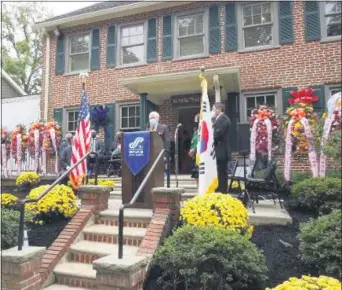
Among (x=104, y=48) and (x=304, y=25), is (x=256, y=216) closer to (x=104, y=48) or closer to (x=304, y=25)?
(x=304, y=25)

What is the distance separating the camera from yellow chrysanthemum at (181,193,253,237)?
3.97 m

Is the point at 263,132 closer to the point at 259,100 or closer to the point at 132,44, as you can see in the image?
the point at 259,100

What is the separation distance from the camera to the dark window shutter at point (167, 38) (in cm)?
1048

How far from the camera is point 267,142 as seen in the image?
22.4ft

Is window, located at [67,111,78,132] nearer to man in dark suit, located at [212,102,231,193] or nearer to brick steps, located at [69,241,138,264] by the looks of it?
man in dark suit, located at [212,102,231,193]

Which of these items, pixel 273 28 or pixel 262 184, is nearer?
pixel 262 184

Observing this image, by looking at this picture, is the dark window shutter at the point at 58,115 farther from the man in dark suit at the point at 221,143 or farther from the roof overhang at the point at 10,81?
the roof overhang at the point at 10,81

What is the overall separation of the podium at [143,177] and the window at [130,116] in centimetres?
543

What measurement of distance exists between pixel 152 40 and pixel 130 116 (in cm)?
247

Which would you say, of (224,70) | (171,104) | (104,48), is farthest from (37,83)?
(224,70)

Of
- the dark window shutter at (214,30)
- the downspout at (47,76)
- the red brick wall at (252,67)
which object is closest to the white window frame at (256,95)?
the red brick wall at (252,67)

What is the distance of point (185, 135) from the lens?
10984 mm

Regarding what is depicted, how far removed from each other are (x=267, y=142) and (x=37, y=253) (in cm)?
472

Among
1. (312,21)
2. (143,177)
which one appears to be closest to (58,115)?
(143,177)
